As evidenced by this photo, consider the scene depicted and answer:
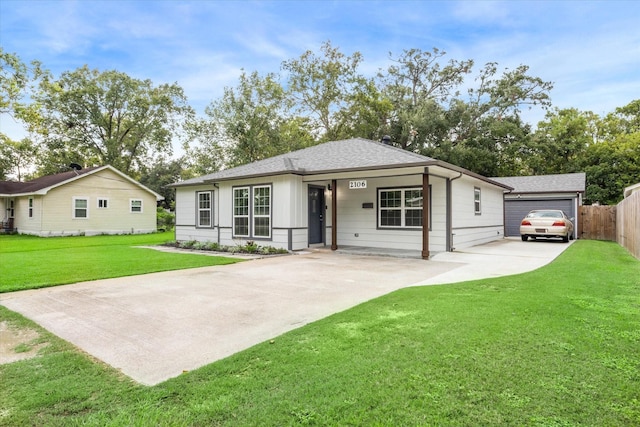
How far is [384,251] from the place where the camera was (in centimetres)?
1140

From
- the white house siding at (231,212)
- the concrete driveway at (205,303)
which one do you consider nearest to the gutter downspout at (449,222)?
the concrete driveway at (205,303)

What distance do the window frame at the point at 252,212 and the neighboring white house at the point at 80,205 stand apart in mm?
12876

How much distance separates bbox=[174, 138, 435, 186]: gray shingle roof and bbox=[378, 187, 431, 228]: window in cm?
125

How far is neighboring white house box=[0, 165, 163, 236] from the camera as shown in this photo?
20.1m

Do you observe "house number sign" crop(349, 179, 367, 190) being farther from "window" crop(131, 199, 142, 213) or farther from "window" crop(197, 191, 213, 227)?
"window" crop(131, 199, 142, 213)

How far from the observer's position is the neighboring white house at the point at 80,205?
2012 centimetres

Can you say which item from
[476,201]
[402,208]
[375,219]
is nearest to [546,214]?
[476,201]

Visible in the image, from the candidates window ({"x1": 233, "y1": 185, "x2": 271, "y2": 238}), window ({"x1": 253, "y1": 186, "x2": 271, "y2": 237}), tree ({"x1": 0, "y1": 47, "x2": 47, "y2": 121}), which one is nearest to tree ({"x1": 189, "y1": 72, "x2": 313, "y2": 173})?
tree ({"x1": 0, "y1": 47, "x2": 47, "y2": 121})

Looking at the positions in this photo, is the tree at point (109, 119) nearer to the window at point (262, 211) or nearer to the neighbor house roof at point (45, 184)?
the neighbor house roof at point (45, 184)

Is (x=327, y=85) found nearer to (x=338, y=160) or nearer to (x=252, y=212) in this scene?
(x=338, y=160)

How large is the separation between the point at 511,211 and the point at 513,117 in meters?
13.7

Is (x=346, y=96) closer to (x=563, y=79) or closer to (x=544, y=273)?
(x=563, y=79)

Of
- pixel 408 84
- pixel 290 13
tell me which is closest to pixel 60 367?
pixel 290 13

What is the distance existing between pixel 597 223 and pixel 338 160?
13147mm
